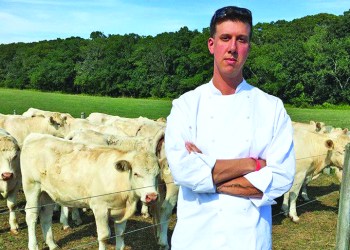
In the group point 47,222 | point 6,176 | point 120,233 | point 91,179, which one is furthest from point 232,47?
point 6,176

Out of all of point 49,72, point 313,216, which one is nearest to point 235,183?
point 313,216

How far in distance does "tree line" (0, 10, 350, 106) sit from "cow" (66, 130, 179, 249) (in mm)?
50157

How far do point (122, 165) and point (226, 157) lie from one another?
411 centimetres

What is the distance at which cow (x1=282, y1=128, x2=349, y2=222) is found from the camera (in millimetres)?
9758

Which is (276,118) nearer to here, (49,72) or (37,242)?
(37,242)

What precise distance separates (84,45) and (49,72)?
1529 cm

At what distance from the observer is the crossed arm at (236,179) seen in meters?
2.24

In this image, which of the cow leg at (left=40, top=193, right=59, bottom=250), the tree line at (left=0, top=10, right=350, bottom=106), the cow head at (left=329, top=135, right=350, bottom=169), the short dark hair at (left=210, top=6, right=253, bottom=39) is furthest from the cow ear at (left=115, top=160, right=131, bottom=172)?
the tree line at (left=0, top=10, right=350, bottom=106)

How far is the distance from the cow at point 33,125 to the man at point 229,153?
11.6 metres

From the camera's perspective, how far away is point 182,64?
70000 mm

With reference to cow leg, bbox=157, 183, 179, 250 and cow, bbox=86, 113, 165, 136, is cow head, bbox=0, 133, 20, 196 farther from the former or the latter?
cow, bbox=86, 113, 165, 136

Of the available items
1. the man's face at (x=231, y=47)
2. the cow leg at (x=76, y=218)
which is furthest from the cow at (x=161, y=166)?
the man's face at (x=231, y=47)

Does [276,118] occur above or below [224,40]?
below

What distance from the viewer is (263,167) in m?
2.29
